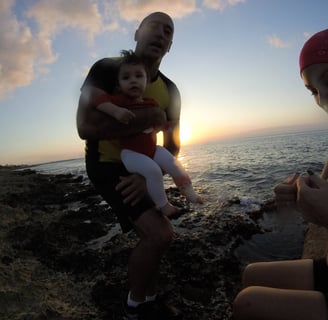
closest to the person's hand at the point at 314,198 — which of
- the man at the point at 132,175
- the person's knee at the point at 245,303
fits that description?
the person's knee at the point at 245,303

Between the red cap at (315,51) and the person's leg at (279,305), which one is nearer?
the person's leg at (279,305)

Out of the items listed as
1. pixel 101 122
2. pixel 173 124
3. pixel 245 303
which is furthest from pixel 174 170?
pixel 245 303

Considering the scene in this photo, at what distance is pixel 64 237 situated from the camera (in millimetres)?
7418

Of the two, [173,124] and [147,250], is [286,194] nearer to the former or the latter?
[147,250]

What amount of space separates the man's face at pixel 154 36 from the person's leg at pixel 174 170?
1.22 m

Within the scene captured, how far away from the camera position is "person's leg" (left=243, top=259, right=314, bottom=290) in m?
2.65

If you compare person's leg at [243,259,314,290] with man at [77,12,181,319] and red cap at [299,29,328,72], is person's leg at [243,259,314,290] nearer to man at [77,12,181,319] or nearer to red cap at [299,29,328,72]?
man at [77,12,181,319]

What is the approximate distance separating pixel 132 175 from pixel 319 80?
2.17 m

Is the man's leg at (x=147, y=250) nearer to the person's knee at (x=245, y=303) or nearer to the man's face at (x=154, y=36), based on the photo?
the person's knee at (x=245, y=303)

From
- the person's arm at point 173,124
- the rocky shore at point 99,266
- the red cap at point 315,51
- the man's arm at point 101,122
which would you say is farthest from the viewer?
the person's arm at point 173,124

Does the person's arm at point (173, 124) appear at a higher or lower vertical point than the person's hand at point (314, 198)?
higher

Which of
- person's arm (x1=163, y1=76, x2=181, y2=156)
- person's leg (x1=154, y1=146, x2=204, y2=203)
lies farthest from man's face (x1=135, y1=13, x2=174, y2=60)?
person's leg (x1=154, y1=146, x2=204, y2=203)

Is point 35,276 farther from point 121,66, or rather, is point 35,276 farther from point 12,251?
point 121,66

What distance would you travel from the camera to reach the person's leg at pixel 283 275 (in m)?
2.65
